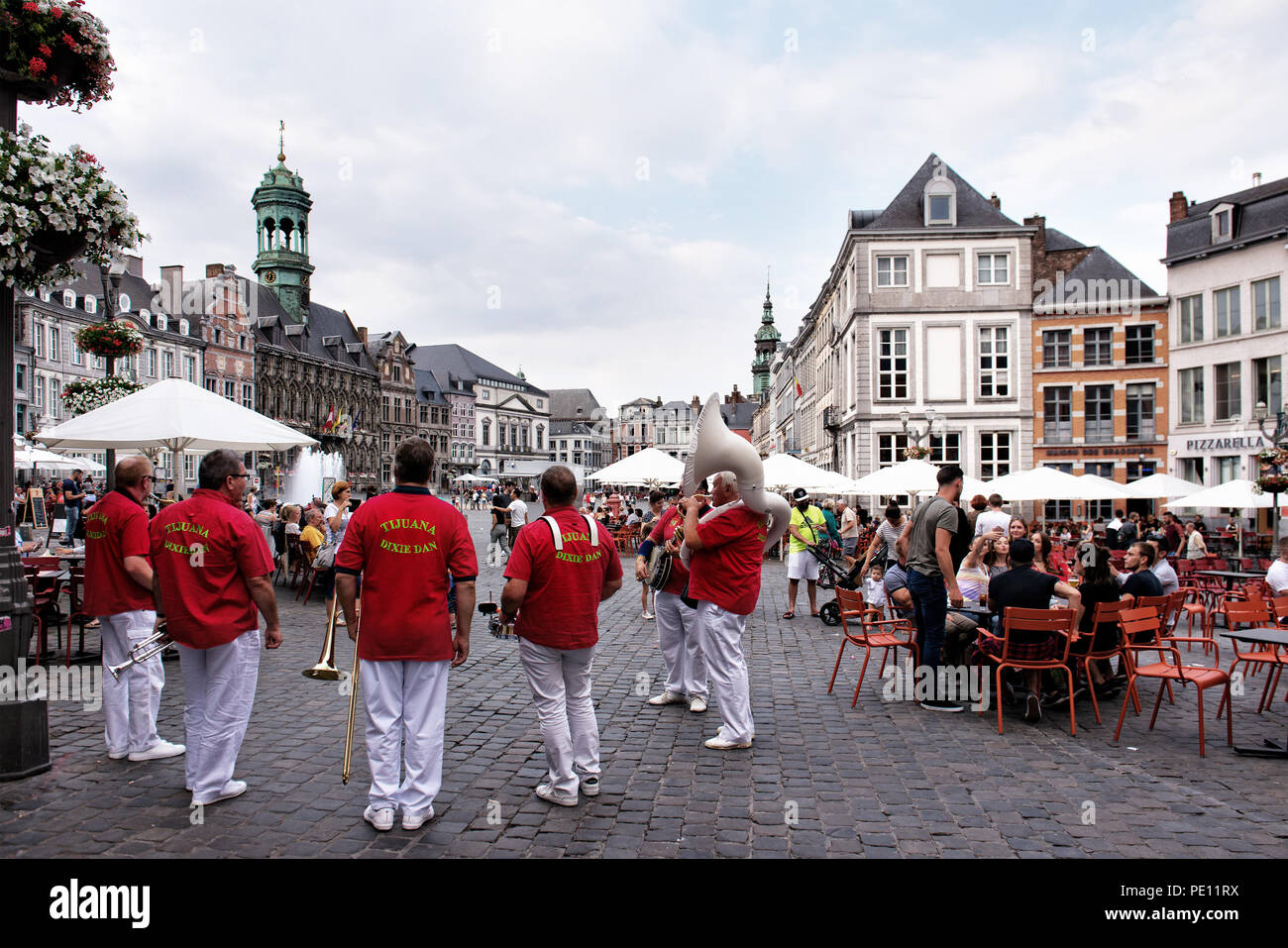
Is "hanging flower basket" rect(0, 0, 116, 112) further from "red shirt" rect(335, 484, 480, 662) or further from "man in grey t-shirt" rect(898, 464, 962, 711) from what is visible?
"man in grey t-shirt" rect(898, 464, 962, 711)

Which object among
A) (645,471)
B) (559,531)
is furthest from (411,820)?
(645,471)

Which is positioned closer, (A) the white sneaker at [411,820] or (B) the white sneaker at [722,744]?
(A) the white sneaker at [411,820]

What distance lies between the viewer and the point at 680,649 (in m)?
7.45

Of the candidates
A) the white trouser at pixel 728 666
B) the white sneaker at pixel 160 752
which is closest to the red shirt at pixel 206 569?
the white sneaker at pixel 160 752

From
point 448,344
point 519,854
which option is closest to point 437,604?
point 519,854

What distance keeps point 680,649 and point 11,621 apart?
186 inches

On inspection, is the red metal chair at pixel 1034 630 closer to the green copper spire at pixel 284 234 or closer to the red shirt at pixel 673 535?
the red shirt at pixel 673 535

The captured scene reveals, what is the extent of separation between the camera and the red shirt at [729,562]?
6.08m

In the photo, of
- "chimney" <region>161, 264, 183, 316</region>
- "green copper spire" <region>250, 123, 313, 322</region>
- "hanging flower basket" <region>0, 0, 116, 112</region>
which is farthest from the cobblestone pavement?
"green copper spire" <region>250, 123, 313, 322</region>

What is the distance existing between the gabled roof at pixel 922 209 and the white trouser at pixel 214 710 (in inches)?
1484

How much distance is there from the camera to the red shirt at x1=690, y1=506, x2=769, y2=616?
608cm

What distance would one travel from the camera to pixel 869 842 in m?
4.39
